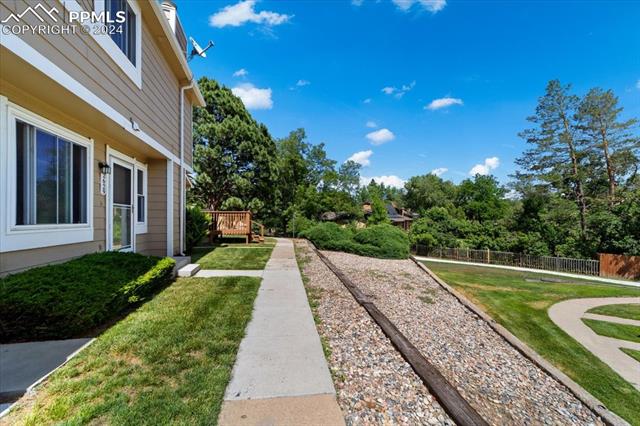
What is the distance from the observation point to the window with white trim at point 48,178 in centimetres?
293

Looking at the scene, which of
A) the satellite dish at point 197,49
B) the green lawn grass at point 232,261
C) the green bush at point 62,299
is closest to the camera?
the green bush at point 62,299

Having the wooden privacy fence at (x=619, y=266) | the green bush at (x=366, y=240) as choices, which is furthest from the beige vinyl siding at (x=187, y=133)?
the wooden privacy fence at (x=619, y=266)

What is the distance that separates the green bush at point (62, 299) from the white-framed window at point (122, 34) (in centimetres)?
305

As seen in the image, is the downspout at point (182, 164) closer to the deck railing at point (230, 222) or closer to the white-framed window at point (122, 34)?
the white-framed window at point (122, 34)

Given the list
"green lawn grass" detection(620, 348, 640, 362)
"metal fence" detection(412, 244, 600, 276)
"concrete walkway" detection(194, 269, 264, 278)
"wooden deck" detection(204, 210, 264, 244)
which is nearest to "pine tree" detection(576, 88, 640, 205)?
"metal fence" detection(412, 244, 600, 276)

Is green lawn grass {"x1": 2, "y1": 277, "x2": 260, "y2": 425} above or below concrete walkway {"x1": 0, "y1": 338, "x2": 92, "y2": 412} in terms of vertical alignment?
below

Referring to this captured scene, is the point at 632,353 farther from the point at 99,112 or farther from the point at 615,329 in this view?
the point at 99,112

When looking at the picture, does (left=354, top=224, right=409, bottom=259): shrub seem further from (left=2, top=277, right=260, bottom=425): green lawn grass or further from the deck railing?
(left=2, top=277, right=260, bottom=425): green lawn grass

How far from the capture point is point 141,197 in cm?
591

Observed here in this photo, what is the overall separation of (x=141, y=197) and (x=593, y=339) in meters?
9.72

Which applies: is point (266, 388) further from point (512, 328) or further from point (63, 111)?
point (512, 328)

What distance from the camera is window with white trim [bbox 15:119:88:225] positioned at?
2.93 metres

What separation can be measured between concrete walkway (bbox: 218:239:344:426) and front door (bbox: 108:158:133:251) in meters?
3.19

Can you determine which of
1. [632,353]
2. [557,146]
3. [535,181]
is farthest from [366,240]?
[557,146]
